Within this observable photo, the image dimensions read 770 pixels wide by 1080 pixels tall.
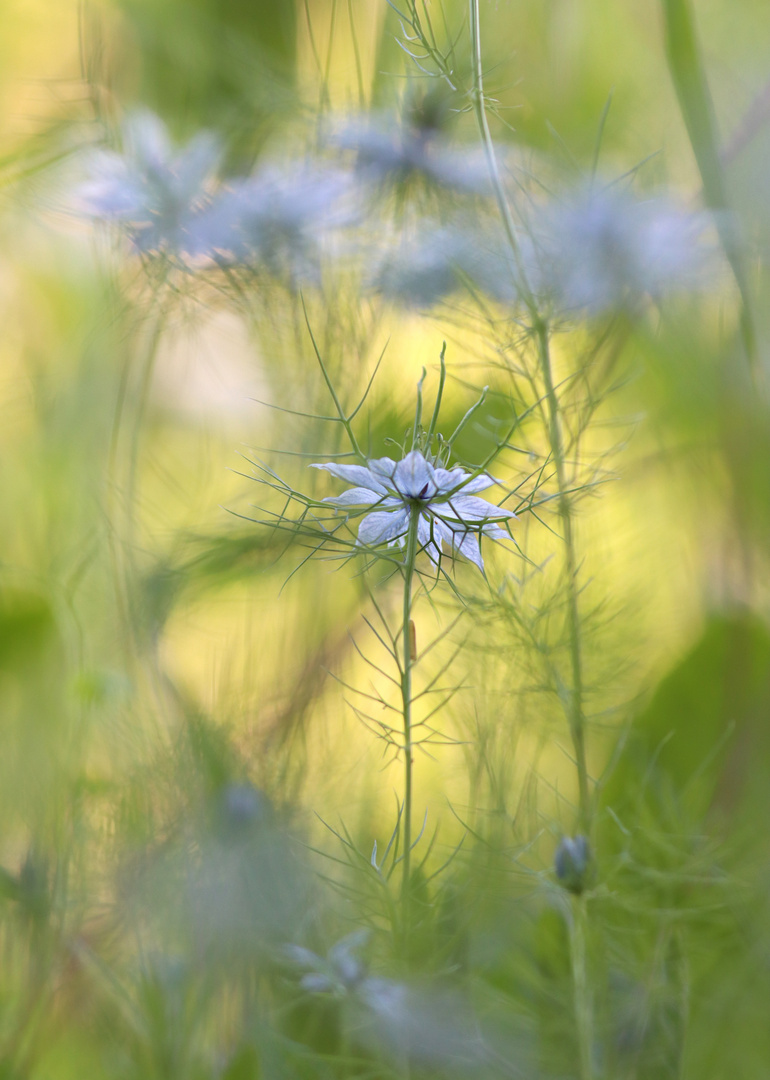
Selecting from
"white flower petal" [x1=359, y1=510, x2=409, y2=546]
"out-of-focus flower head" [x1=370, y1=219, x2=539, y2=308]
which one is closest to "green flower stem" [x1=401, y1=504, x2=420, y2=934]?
"white flower petal" [x1=359, y1=510, x2=409, y2=546]

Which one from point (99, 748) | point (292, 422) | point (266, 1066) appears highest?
point (292, 422)

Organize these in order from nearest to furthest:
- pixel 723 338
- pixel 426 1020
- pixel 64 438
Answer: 1. pixel 426 1020
2. pixel 723 338
3. pixel 64 438

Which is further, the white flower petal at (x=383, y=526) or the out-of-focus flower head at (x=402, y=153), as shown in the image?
the out-of-focus flower head at (x=402, y=153)

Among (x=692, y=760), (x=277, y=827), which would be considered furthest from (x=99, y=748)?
(x=692, y=760)

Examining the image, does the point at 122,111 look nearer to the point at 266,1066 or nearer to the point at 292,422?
the point at 292,422

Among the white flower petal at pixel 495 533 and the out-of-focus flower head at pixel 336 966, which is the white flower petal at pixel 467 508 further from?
the out-of-focus flower head at pixel 336 966

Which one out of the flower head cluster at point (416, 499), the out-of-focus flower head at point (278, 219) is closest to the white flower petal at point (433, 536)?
the flower head cluster at point (416, 499)

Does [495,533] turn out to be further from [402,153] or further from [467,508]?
[402,153]

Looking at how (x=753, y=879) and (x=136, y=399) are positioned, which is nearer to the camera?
(x=753, y=879)
